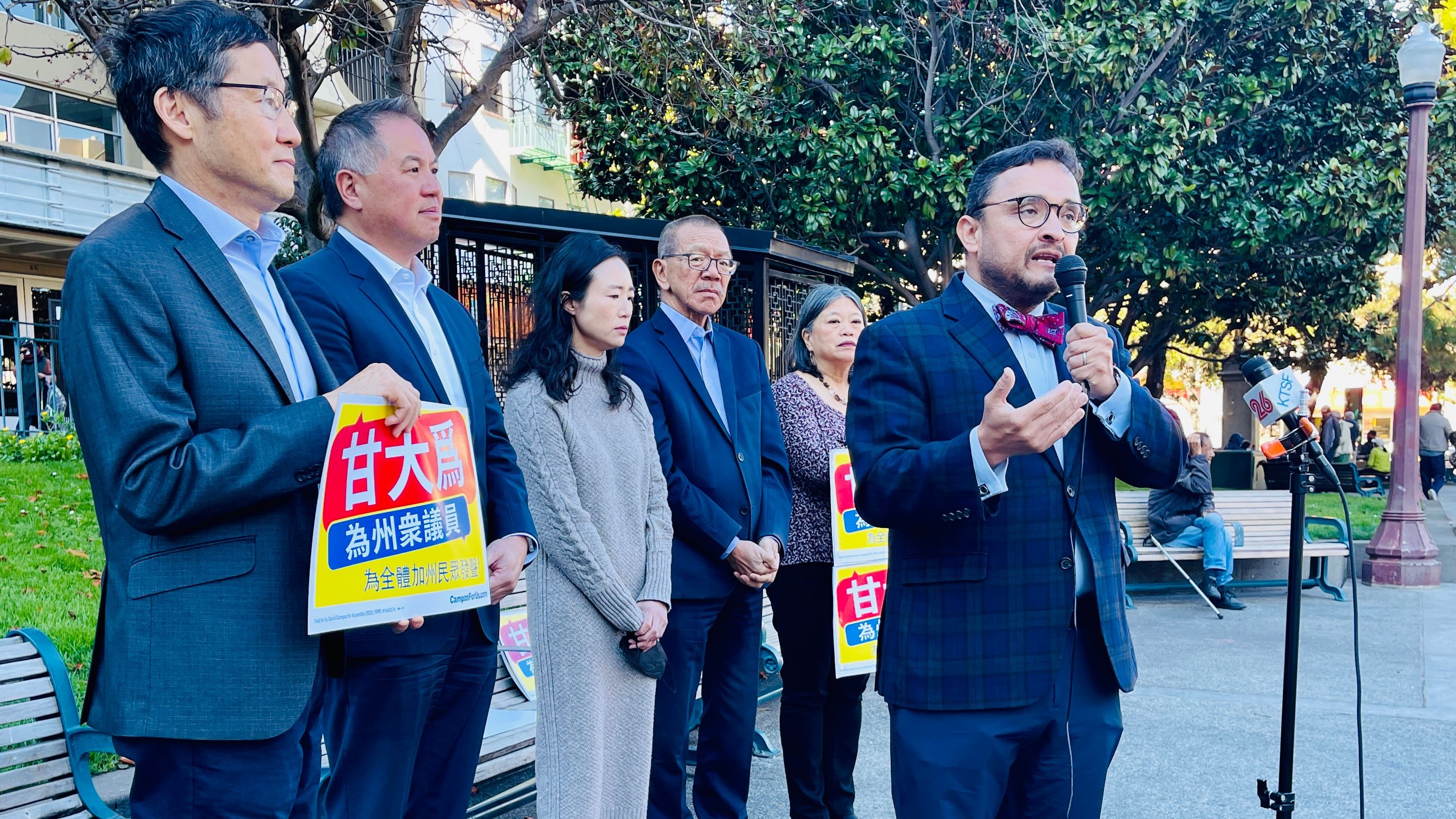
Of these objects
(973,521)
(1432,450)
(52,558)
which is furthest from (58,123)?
(1432,450)

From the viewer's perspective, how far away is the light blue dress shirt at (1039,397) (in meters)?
2.20

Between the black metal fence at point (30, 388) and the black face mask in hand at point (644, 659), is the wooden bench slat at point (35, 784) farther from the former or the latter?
the black metal fence at point (30, 388)

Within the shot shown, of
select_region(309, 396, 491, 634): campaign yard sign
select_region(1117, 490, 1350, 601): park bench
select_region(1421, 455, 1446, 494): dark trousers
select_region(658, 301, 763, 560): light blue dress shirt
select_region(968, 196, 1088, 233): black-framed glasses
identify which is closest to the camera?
select_region(309, 396, 491, 634): campaign yard sign

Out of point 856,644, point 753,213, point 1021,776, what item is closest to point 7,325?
point 753,213

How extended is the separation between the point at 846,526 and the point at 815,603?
12.7 inches

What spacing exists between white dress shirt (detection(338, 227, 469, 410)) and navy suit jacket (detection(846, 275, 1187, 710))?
1.00m

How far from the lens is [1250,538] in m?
9.93

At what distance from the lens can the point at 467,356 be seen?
284cm

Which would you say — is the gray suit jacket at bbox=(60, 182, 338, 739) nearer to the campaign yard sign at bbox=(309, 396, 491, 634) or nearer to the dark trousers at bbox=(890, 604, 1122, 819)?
the campaign yard sign at bbox=(309, 396, 491, 634)

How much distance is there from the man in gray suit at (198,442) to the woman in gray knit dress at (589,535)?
3.71ft

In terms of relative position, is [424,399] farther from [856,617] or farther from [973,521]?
[856,617]

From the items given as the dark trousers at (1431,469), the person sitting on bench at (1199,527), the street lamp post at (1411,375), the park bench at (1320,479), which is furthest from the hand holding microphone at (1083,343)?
the dark trousers at (1431,469)

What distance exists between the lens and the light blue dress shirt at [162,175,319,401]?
6.59 ft

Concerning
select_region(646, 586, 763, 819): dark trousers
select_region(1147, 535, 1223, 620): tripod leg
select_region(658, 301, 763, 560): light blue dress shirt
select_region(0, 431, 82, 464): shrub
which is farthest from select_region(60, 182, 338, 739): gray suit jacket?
select_region(0, 431, 82, 464): shrub
